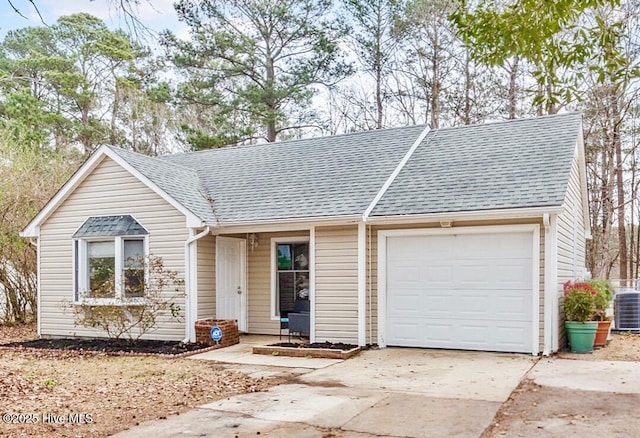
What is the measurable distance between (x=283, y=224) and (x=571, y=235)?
19.3 ft

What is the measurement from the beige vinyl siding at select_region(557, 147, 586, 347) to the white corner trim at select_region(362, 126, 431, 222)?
3.18 m

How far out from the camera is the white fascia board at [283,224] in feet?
35.0

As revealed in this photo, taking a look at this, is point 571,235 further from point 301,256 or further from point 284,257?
point 284,257

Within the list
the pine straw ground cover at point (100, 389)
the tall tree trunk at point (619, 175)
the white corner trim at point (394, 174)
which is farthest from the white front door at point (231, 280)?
the tall tree trunk at point (619, 175)

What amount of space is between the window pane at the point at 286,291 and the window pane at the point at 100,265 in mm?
3426

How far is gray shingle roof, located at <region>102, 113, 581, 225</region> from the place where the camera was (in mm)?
10273

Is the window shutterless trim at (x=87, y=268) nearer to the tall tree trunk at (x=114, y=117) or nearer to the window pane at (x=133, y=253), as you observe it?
the window pane at (x=133, y=253)

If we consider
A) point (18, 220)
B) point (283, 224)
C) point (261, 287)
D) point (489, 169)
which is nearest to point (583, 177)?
point (489, 169)

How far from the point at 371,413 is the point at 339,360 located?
139 inches

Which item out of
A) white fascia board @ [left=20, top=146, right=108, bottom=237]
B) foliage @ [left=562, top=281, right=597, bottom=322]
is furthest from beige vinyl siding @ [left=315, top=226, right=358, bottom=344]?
white fascia board @ [left=20, top=146, right=108, bottom=237]

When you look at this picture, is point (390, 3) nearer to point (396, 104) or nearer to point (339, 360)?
point (396, 104)

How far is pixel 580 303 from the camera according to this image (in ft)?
32.1

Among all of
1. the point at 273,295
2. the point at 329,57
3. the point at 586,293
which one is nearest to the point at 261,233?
the point at 273,295

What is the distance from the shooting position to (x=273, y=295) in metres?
12.6
